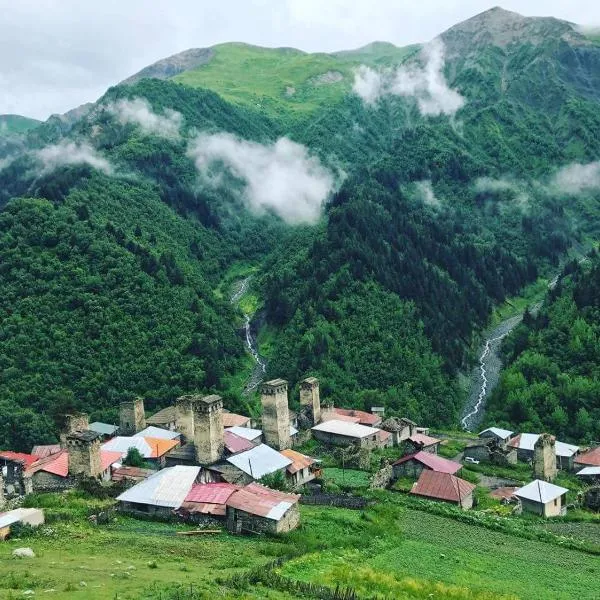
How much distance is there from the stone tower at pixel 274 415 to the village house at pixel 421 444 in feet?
35.8

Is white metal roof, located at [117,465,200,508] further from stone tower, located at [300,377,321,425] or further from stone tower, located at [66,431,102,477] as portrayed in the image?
stone tower, located at [300,377,321,425]

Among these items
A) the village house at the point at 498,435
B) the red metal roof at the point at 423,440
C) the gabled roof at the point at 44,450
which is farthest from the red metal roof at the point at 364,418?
the gabled roof at the point at 44,450

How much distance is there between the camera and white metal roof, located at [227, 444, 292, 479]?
5006 centimetres

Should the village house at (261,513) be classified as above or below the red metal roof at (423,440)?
above

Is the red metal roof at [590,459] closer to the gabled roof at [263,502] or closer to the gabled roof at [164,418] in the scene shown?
the gabled roof at [263,502]

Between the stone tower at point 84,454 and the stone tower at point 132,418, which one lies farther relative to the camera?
the stone tower at point 132,418

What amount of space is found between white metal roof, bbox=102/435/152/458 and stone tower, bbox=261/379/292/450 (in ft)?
28.7

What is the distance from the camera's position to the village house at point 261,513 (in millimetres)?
38781

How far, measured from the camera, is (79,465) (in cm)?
4775

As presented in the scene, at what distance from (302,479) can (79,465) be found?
1455cm

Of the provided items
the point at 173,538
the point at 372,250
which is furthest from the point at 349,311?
the point at 173,538

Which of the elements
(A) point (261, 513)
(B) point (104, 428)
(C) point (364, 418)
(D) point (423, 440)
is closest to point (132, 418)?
(B) point (104, 428)

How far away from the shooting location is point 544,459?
2239 inches

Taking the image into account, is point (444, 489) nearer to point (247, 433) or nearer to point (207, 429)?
point (207, 429)
